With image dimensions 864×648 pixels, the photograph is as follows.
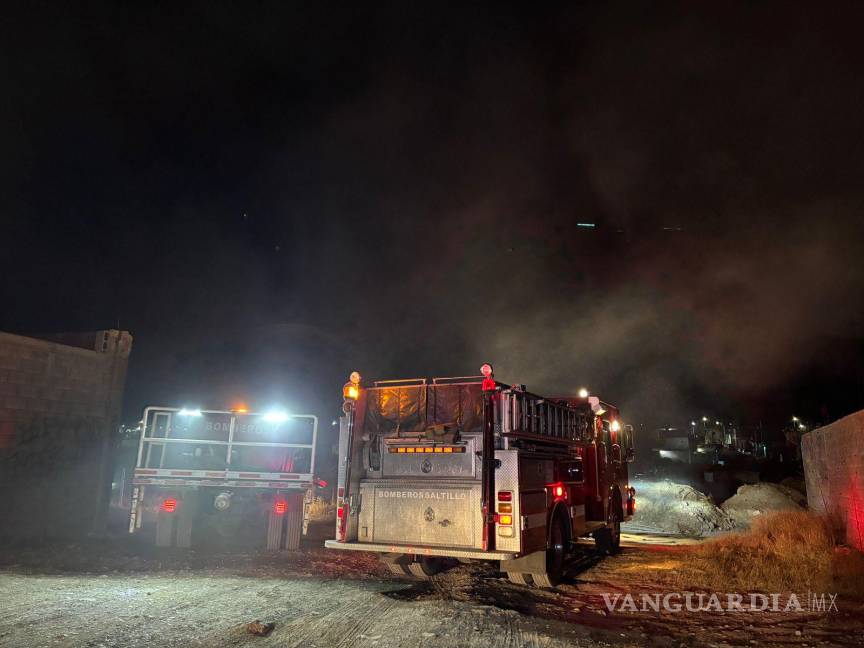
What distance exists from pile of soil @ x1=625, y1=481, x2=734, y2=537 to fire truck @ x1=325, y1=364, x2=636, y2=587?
10451mm

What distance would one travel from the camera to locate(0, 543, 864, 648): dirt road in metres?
5.04

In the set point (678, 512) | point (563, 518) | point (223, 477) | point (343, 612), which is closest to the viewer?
point (343, 612)

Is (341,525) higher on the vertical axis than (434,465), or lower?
lower

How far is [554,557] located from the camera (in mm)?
7551

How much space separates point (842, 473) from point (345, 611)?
10195mm

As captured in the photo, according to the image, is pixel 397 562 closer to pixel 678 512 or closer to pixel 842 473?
pixel 842 473

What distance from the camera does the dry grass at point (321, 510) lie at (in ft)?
53.1

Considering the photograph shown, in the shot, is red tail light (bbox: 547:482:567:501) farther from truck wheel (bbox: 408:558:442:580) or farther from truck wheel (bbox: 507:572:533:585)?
truck wheel (bbox: 408:558:442:580)

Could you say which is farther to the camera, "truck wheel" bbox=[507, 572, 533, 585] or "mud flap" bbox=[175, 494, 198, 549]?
"mud flap" bbox=[175, 494, 198, 549]

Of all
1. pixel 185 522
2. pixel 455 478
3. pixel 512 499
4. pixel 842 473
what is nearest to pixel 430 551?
pixel 455 478

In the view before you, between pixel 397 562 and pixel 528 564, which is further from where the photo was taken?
pixel 397 562


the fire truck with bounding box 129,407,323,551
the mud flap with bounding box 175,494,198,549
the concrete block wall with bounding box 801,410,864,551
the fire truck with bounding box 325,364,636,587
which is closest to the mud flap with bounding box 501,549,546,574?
the fire truck with bounding box 325,364,636,587

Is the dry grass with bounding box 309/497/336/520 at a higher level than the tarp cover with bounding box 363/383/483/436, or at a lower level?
lower

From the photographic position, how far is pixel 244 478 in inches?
400
